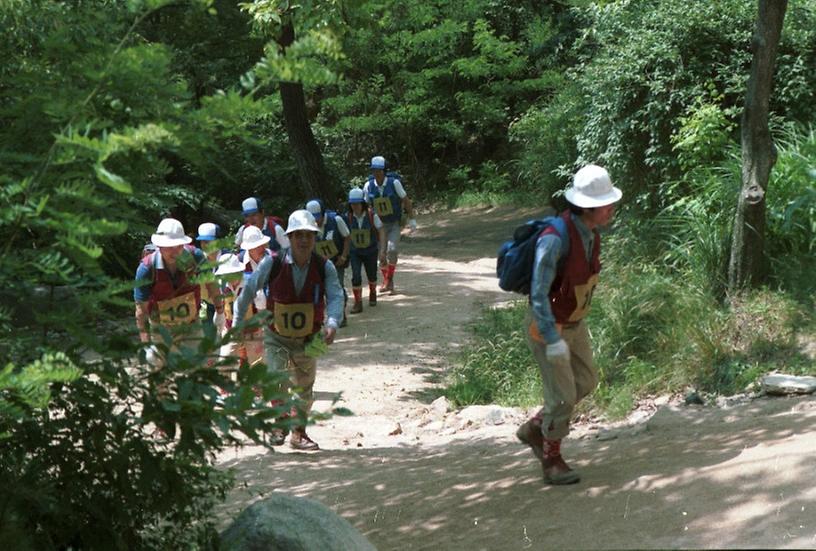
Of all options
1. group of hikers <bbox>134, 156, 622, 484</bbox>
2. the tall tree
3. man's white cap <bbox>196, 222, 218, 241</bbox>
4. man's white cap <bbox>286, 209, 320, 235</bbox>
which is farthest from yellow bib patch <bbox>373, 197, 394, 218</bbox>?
man's white cap <bbox>286, 209, 320, 235</bbox>

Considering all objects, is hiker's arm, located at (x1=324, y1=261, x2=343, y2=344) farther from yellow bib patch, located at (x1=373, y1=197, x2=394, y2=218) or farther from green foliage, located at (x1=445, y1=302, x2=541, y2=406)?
yellow bib patch, located at (x1=373, y1=197, x2=394, y2=218)

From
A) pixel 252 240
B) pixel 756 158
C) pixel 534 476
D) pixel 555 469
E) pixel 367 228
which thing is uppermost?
pixel 756 158

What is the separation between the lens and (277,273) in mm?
8227

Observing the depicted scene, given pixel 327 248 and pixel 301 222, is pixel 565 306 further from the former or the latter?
pixel 327 248

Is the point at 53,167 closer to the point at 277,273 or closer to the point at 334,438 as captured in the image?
the point at 277,273

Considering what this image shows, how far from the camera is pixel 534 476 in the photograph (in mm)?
7113

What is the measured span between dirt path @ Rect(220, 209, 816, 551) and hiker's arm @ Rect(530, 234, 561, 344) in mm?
1034

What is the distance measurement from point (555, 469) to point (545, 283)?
48.9 inches

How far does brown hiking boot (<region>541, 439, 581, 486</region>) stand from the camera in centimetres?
670

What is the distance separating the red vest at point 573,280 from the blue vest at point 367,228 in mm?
7949

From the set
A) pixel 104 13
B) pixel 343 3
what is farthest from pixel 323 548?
pixel 343 3

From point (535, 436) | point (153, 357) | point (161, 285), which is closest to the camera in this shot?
point (153, 357)

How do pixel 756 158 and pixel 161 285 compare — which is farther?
pixel 756 158

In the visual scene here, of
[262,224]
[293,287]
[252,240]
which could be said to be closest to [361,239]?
[262,224]
